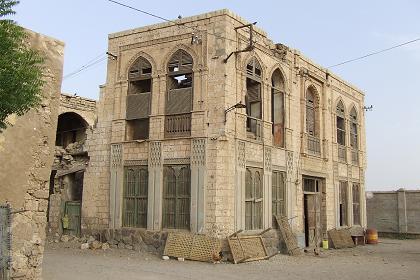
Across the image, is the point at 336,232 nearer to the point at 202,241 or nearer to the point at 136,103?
the point at 202,241

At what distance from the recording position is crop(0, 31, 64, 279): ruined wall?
825 cm

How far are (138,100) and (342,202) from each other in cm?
1156

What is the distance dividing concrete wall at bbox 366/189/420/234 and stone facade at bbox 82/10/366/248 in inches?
417

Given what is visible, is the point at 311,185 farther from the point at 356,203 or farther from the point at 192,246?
the point at 192,246

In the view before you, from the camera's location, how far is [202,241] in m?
14.0

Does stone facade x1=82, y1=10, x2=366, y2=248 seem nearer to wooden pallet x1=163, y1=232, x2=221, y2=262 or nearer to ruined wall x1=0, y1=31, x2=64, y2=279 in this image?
wooden pallet x1=163, y1=232, x2=221, y2=262

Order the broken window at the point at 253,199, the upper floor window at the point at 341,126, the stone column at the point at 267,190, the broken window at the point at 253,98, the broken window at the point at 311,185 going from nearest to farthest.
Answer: the broken window at the point at 253,199
the stone column at the point at 267,190
the broken window at the point at 253,98
the broken window at the point at 311,185
the upper floor window at the point at 341,126

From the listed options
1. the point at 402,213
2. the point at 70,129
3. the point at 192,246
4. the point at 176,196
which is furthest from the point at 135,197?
the point at 402,213

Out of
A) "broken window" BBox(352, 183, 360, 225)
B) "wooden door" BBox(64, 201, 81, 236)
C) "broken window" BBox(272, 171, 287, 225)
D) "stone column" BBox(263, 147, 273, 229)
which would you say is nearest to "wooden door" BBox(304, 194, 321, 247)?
"broken window" BBox(272, 171, 287, 225)

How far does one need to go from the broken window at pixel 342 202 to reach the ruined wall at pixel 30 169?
15946 mm

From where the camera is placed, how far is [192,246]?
14000 mm

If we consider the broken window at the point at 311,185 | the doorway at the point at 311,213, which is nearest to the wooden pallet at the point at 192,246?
the doorway at the point at 311,213

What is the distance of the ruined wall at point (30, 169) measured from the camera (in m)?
8.25

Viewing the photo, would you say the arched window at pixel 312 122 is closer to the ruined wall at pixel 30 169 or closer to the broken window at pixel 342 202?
the broken window at pixel 342 202
